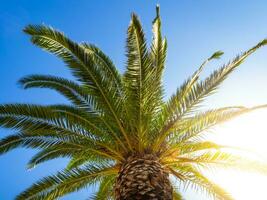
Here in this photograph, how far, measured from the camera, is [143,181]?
8.40 m

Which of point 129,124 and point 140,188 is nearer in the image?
point 140,188

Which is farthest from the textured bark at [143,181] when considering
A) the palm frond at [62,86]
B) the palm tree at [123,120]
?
the palm frond at [62,86]

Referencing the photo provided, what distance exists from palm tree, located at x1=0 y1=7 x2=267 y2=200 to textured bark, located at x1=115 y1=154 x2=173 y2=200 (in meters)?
0.05

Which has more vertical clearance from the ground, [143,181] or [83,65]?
[83,65]

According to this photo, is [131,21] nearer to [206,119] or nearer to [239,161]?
[206,119]

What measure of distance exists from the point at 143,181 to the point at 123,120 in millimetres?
1737

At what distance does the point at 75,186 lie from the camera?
995cm

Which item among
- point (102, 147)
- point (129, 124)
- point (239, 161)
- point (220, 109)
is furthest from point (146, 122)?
point (239, 161)

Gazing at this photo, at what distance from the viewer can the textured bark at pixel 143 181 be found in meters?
8.17

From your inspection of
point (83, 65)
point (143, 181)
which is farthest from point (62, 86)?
point (143, 181)

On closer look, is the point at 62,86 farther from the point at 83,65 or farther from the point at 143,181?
the point at 143,181

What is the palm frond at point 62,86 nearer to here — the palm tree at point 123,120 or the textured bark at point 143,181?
the palm tree at point 123,120

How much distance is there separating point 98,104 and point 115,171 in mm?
1846

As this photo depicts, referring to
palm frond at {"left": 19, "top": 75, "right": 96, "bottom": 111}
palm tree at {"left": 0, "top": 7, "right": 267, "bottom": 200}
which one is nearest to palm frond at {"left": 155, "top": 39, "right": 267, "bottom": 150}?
palm tree at {"left": 0, "top": 7, "right": 267, "bottom": 200}
